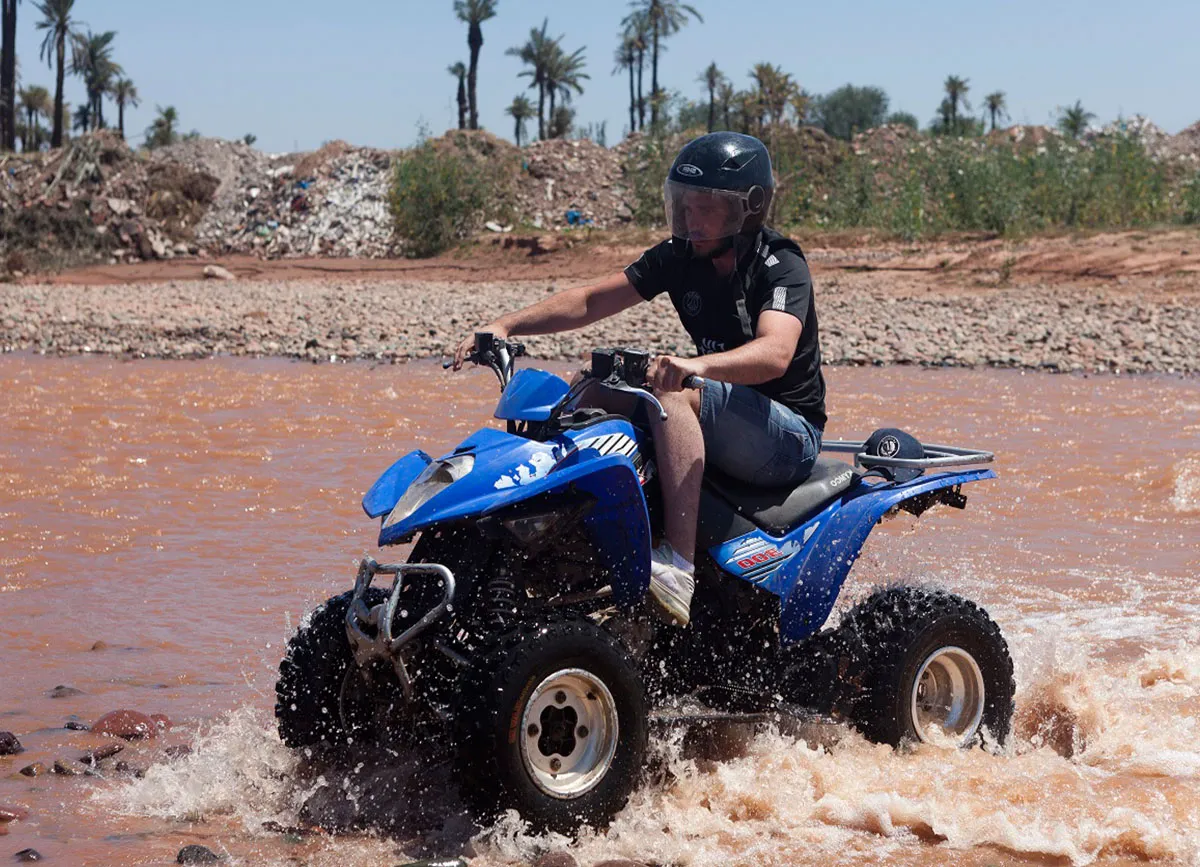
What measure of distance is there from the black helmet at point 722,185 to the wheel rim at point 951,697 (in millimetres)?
1608

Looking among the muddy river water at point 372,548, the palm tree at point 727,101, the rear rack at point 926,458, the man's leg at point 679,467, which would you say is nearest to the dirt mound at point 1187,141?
the palm tree at point 727,101

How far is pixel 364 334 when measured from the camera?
66.9ft

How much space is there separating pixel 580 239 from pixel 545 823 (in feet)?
88.9

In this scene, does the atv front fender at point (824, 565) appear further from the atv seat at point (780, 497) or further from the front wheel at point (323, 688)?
the front wheel at point (323, 688)

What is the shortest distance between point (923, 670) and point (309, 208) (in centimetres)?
3549

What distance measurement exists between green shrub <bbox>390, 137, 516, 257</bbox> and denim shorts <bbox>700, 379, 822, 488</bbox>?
28.9 metres

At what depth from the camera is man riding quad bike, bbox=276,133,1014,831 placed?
4.25 metres

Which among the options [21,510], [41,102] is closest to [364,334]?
[21,510]

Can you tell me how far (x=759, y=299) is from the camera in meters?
4.94

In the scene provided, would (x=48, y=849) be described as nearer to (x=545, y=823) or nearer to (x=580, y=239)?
(x=545, y=823)

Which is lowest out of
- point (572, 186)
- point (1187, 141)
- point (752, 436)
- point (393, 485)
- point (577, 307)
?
point (393, 485)

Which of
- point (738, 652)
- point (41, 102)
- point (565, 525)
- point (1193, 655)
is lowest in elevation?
point (1193, 655)

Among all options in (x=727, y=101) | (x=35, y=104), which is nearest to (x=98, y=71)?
(x=35, y=104)

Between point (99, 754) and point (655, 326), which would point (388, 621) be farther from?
point (655, 326)
